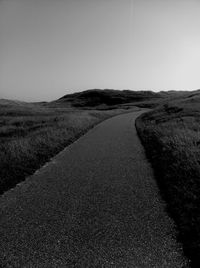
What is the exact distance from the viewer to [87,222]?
480cm

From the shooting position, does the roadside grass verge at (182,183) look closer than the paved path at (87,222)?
No

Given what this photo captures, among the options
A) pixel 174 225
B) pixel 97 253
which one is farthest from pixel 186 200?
pixel 97 253

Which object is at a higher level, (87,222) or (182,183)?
(182,183)

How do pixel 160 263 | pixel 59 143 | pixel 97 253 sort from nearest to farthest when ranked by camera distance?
1. pixel 160 263
2. pixel 97 253
3. pixel 59 143

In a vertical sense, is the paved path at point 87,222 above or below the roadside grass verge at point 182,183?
below

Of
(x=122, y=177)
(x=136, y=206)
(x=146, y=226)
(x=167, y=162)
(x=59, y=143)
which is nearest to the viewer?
(x=146, y=226)

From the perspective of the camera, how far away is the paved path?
376 cm

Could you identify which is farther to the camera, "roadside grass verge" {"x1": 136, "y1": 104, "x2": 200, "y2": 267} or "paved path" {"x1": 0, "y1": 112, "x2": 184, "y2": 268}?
"roadside grass verge" {"x1": 136, "y1": 104, "x2": 200, "y2": 267}

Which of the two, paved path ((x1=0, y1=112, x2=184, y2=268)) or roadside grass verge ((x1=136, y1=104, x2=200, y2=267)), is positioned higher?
roadside grass verge ((x1=136, y1=104, x2=200, y2=267))

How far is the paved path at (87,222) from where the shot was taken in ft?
12.3

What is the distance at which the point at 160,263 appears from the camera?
11.9ft

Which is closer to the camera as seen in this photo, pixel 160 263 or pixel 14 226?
pixel 160 263

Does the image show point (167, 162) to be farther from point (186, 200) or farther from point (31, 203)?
point (31, 203)

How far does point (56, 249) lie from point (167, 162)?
6.06 meters
